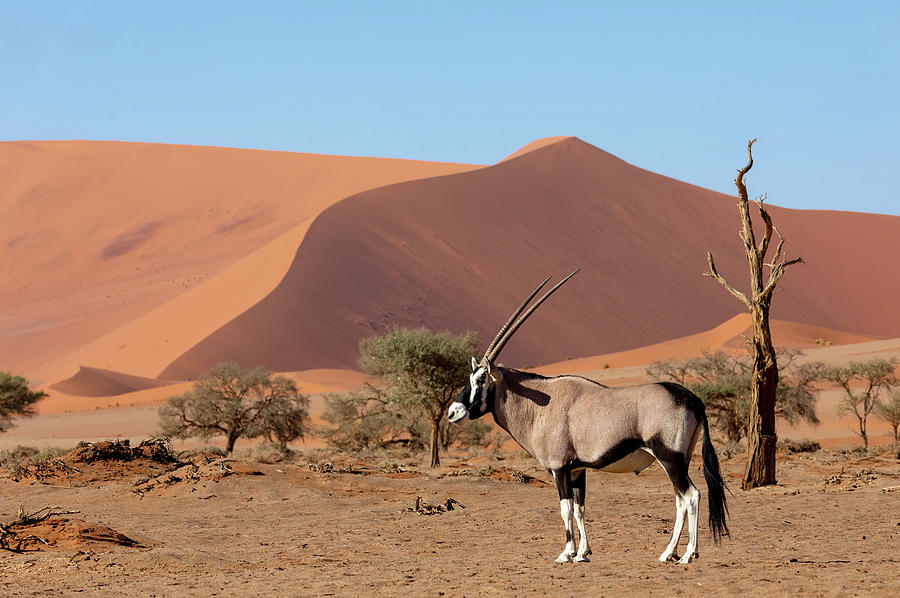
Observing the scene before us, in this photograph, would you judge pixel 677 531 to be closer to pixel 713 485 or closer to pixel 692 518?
pixel 692 518

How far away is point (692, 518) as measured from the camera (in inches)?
328

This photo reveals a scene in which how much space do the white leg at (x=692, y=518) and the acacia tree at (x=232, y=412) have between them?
Result: 19081 mm

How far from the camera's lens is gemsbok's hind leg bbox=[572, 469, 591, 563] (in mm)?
8719

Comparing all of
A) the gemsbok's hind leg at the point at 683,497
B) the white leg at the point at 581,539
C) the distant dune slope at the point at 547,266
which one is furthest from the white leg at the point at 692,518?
the distant dune slope at the point at 547,266

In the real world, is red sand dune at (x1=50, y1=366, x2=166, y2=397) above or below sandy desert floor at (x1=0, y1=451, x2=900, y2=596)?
above

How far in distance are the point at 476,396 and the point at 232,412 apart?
18754 mm

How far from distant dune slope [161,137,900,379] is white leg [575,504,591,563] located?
47870 millimetres

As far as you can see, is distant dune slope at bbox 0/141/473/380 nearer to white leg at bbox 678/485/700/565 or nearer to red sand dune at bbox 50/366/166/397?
red sand dune at bbox 50/366/166/397

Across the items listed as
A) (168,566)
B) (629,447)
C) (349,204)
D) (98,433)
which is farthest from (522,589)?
(349,204)

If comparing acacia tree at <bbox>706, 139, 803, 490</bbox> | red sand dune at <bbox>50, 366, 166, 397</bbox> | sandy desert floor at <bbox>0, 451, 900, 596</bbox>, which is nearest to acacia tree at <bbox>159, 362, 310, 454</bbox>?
sandy desert floor at <bbox>0, 451, 900, 596</bbox>

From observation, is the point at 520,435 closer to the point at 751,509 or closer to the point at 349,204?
the point at 751,509

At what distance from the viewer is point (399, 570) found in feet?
29.8

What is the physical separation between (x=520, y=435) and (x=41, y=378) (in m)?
61.5

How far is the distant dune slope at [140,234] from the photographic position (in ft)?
216
